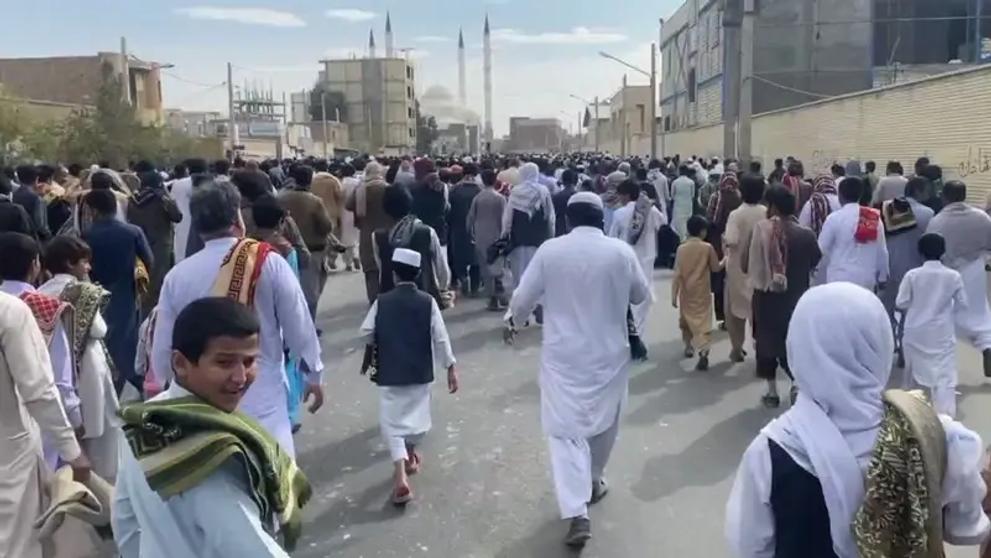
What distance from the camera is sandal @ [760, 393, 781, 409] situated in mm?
7996

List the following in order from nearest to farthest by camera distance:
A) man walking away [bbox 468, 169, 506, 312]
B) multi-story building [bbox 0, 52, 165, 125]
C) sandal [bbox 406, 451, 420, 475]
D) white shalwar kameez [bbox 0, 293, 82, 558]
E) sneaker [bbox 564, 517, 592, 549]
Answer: white shalwar kameez [bbox 0, 293, 82, 558], sneaker [bbox 564, 517, 592, 549], sandal [bbox 406, 451, 420, 475], man walking away [bbox 468, 169, 506, 312], multi-story building [bbox 0, 52, 165, 125]

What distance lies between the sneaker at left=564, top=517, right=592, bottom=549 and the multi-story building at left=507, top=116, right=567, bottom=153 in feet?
423

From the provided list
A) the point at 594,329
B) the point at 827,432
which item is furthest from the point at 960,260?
the point at 827,432

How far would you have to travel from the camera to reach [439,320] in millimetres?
6352

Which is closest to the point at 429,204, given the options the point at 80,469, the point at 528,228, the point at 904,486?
the point at 528,228

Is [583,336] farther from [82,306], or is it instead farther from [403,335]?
[82,306]

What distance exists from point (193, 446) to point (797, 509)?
1.57 meters

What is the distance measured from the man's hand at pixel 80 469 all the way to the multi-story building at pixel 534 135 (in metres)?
130

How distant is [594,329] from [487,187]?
7454 millimetres

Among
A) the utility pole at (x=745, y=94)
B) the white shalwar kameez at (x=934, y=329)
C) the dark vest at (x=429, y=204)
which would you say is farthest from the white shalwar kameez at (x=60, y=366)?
the utility pole at (x=745, y=94)

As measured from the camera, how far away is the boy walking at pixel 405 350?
6246 mm

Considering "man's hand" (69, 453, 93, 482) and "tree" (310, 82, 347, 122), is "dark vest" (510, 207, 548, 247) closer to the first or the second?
"man's hand" (69, 453, 93, 482)

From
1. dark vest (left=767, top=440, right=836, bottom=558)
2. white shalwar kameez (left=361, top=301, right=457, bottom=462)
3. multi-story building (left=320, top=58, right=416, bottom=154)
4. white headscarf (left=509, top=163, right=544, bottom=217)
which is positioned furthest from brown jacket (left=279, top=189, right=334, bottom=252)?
multi-story building (left=320, top=58, right=416, bottom=154)

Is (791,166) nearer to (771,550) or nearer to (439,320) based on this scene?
(439,320)
